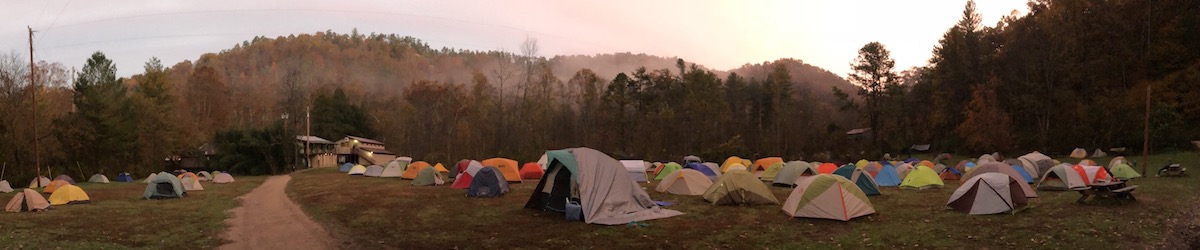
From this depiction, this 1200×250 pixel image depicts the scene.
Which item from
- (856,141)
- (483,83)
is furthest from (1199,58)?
(483,83)

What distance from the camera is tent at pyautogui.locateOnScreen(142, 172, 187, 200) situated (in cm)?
1972

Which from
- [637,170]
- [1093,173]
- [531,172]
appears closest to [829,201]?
[1093,173]

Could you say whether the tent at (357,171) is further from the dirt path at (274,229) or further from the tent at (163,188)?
the dirt path at (274,229)

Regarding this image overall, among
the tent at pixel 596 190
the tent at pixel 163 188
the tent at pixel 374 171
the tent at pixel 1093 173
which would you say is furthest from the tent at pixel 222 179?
the tent at pixel 1093 173

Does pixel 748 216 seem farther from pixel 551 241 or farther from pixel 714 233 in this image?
pixel 551 241

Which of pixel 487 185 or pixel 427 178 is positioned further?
pixel 427 178

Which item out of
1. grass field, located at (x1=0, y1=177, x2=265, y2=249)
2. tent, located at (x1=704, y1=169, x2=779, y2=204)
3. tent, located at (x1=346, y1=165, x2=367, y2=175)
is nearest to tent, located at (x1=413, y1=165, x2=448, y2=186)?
grass field, located at (x1=0, y1=177, x2=265, y2=249)

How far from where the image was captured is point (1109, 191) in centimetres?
1261

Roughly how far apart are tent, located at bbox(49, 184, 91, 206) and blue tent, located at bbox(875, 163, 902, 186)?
81.7 feet

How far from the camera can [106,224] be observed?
12.7 metres

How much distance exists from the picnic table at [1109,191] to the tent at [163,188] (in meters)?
25.1

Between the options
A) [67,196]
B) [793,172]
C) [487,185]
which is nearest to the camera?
[67,196]

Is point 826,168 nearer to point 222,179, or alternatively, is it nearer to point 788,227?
point 788,227

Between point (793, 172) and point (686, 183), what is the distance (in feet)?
17.8
